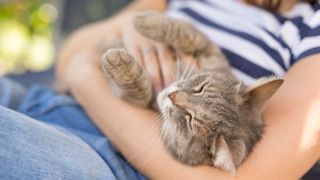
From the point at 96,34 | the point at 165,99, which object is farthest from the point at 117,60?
the point at 96,34

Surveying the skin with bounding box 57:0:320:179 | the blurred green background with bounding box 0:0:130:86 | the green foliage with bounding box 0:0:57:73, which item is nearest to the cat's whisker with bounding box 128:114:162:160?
the skin with bounding box 57:0:320:179

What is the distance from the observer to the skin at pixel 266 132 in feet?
4.37

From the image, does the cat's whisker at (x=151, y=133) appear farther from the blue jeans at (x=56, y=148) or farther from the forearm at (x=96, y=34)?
the forearm at (x=96, y=34)

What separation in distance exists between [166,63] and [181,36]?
3.9 inches

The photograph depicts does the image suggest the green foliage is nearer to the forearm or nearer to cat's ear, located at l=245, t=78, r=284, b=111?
the forearm

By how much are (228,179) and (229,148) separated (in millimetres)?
82

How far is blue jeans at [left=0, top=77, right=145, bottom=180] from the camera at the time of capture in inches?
47.7

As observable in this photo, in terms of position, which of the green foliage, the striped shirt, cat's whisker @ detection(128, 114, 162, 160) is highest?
the striped shirt

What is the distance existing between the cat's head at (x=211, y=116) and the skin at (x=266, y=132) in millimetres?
→ 33

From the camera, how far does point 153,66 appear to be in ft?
5.44

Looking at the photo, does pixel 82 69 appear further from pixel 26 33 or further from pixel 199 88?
pixel 26 33

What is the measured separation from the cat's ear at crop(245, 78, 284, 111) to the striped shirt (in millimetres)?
176

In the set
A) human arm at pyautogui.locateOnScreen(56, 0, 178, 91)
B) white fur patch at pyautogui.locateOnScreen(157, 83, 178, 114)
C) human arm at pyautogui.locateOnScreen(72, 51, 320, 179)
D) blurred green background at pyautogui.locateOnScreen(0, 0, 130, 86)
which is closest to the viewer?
human arm at pyautogui.locateOnScreen(72, 51, 320, 179)

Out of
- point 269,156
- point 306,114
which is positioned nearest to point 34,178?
point 269,156
